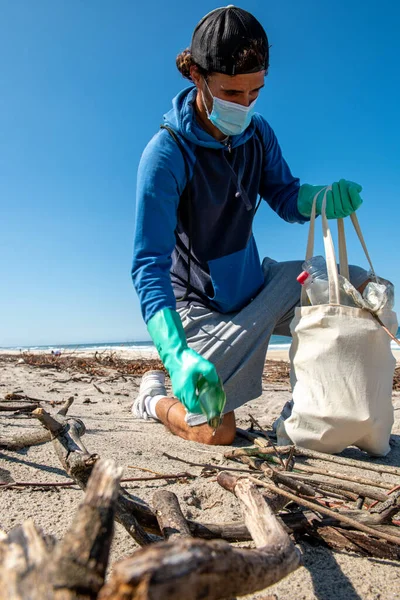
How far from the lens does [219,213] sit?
3033 millimetres

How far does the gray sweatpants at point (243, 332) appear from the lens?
2.99m

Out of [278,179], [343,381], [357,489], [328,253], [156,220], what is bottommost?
[357,489]

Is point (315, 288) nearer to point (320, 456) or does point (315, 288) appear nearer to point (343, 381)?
point (343, 381)

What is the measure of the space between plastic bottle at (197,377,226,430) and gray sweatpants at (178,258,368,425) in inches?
45.9

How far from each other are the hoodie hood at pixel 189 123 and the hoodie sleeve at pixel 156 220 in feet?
0.36

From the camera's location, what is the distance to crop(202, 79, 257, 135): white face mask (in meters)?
2.60

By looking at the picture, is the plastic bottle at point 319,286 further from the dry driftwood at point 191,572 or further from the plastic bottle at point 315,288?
the dry driftwood at point 191,572

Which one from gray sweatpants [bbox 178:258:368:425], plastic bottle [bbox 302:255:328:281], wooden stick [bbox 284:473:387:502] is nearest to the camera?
wooden stick [bbox 284:473:387:502]

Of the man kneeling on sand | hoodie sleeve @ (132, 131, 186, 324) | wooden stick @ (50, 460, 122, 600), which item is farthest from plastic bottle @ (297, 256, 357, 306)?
wooden stick @ (50, 460, 122, 600)

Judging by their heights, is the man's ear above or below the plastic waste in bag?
above

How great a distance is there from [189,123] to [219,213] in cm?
59

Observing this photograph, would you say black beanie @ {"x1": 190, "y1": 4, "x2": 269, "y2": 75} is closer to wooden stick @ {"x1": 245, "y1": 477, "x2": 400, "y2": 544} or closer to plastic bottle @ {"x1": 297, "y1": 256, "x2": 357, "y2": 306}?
plastic bottle @ {"x1": 297, "y1": 256, "x2": 357, "y2": 306}

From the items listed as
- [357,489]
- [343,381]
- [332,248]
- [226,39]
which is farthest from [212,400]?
[226,39]

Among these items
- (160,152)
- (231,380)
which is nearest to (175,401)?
(231,380)
